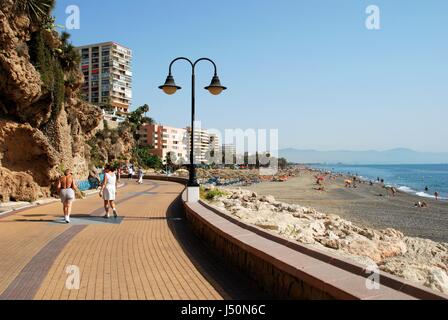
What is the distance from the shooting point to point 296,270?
14.3ft

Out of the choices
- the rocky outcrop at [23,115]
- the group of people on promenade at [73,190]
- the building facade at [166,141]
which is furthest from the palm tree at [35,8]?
the building facade at [166,141]

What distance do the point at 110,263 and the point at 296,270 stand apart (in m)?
3.61

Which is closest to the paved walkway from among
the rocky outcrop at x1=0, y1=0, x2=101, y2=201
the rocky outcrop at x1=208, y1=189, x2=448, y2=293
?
the rocky outcrop at x1=208, y1=189, x2=448, y2=293

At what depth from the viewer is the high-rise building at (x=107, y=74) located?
12694cm

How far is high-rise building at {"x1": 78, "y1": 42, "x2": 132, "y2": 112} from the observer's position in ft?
416

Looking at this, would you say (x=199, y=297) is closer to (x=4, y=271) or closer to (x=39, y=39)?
(x=4, y=271)

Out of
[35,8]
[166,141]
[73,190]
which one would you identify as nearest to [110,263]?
[73,190]

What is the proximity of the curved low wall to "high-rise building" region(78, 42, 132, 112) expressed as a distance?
12471 centimetres

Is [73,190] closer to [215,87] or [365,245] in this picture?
[215,87]

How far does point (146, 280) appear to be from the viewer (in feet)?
18.2

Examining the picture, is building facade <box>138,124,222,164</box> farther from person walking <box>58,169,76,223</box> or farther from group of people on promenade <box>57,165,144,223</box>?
person walking <box>58,169,76,223</box>

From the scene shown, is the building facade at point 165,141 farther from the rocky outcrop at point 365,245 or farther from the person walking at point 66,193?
the person walking at point 66,193
